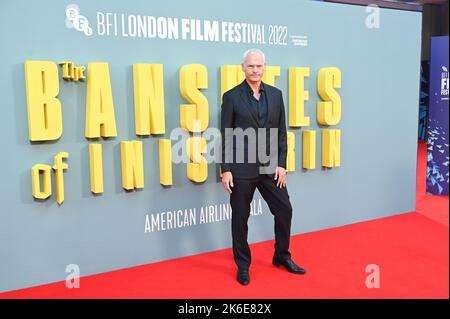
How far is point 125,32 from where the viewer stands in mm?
3033

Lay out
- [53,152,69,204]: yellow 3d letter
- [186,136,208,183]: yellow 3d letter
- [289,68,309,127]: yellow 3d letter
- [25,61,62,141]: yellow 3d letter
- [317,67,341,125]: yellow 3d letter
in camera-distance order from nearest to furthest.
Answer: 1. [25,61,62,141]: yellow 3d letter
2. [53,152,69,204]: yellow 3d letter
3. [186,136,208,183]: yellow 3d letter
4. [289,68,309,127]: yellow 3d letter
5. [317,67,341,125]: yellow 3d letter

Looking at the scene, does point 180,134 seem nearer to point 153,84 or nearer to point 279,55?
point 153,84

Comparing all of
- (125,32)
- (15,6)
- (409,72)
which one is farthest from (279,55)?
(15,6)

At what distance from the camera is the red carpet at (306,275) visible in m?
2.78

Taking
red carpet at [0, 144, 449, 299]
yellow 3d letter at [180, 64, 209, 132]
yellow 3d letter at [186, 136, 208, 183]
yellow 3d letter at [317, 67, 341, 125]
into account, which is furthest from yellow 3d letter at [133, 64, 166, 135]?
yellow 3d letter at [317, 67, 341, 125]

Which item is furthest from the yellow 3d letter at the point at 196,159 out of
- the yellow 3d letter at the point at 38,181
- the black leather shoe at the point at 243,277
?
the yellow 3d letter at the point at 38,181

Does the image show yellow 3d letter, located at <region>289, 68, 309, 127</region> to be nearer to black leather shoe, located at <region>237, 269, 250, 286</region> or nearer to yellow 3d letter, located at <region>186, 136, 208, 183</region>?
yellow 3d letter, located at <region>186, 136, 208, 183</region>

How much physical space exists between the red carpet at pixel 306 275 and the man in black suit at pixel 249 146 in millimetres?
239

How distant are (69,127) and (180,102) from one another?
830mm

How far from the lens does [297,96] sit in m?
3.71

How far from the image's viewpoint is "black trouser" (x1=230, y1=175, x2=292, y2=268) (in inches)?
115

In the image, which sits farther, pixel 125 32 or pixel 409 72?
pixel 409 72

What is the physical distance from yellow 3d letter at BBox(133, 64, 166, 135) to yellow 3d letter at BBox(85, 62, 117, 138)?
0.64 feet
